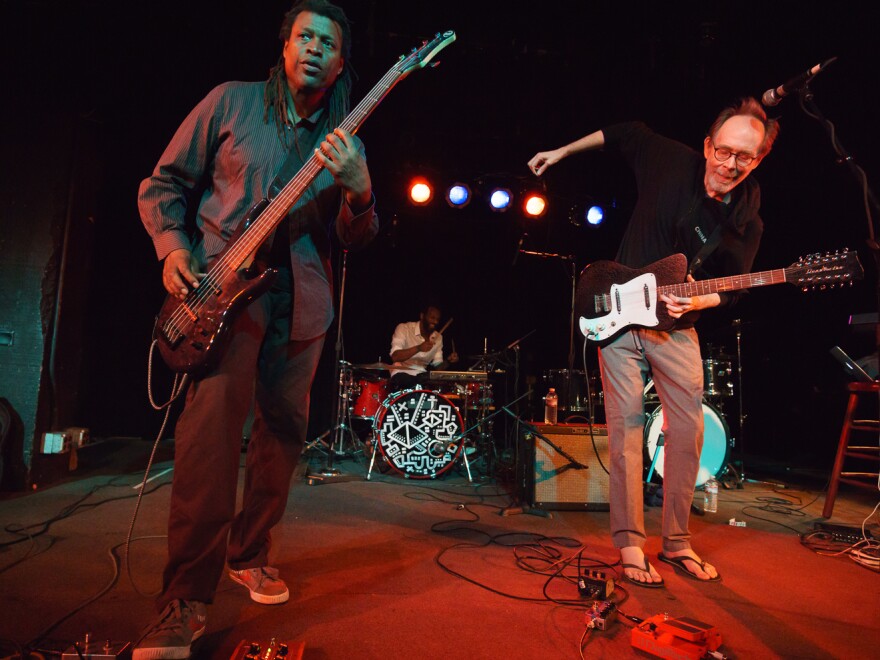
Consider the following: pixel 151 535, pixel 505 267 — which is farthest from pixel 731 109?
pixel 505 267

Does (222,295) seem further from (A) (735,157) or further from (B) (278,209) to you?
(A) (735,157)

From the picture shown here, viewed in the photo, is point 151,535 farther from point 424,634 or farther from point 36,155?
point 36,155

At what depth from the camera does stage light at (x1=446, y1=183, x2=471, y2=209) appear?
7172 millimetres

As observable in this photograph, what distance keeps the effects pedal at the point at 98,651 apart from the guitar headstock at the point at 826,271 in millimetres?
3024

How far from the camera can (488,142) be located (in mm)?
7391

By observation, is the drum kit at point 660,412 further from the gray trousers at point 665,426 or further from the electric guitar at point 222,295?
the electric guitar at point 222,295

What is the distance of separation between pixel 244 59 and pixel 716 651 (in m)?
5.71

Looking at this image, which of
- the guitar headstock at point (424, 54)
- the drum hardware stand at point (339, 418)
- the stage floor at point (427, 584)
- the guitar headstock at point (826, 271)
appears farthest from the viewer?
the drum hardware stand at point (339, 418)

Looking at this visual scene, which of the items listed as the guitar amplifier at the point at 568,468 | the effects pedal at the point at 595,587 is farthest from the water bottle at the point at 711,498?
the effects pedal at the point at 595,587

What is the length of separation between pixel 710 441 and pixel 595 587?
146 inches

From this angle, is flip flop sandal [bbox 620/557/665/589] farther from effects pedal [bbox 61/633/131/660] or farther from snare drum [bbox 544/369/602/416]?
snare drum [bbox 544/369/602/416]

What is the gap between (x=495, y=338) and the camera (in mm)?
8609

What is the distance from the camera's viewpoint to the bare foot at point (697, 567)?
256cm

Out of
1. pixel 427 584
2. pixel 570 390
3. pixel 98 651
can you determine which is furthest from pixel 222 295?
pixel 570 390
